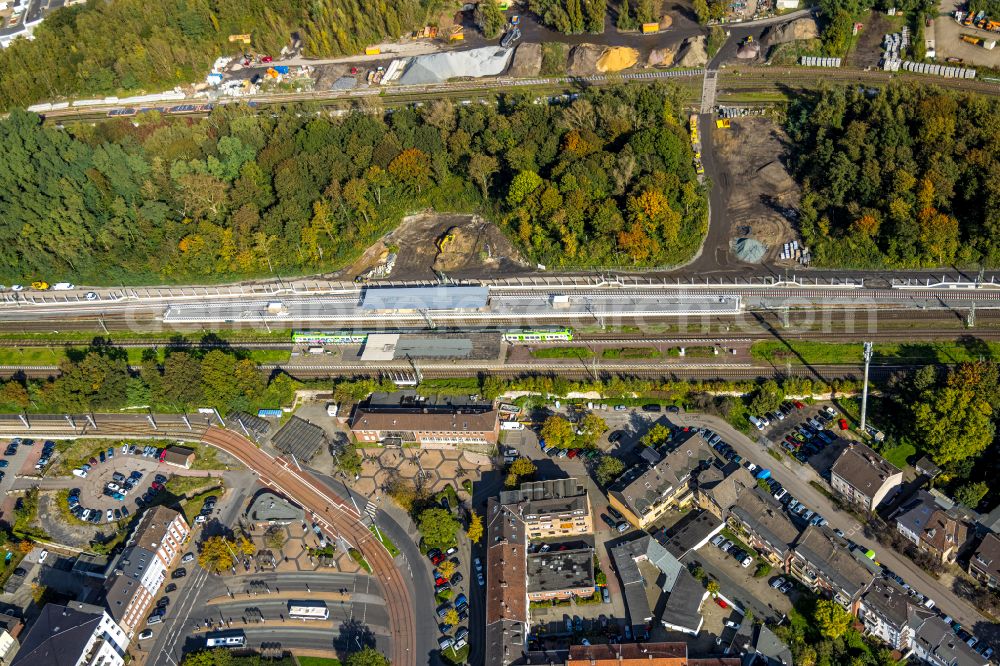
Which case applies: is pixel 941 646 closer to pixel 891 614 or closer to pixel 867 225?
pixel 891 614

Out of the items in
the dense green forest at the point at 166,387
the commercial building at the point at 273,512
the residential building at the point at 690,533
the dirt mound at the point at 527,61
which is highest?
the dirt mound at the point at 527,61

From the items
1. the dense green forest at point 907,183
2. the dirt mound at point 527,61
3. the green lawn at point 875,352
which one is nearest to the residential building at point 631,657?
the green lawn at point 875,352

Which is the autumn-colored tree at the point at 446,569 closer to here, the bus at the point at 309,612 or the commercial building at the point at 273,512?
the bus at the point at 309,612

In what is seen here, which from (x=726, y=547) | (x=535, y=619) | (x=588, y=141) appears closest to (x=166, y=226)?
(x=588, y=141)

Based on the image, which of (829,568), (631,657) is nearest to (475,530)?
(631,657)

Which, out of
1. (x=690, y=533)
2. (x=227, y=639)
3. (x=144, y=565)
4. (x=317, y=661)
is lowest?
(x=317, y=661)

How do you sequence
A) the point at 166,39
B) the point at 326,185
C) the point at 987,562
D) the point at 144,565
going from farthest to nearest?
the point at 166,39, the point at 326,185, the point at 144,565, the point at 987,562

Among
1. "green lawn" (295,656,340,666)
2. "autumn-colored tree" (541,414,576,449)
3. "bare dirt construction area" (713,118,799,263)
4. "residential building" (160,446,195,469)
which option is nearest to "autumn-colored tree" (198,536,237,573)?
"green lawn" (295,656,340,666)
